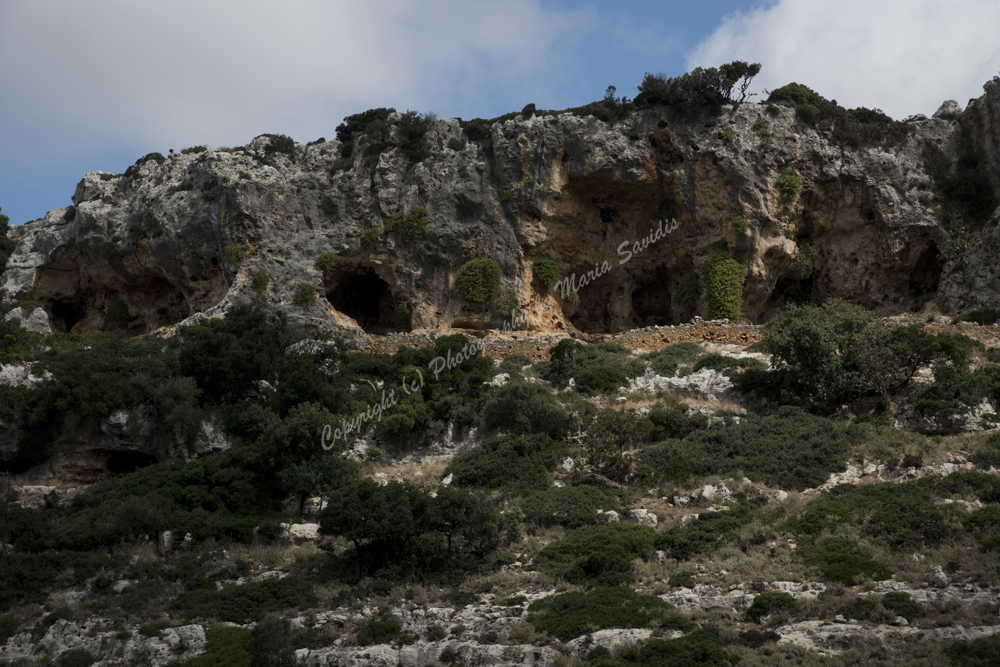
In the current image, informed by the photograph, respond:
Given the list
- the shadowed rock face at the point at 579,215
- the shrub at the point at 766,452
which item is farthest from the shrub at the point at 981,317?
the shrub at the point at 766,452

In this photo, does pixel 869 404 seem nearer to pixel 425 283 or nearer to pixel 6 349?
pixel 425 283

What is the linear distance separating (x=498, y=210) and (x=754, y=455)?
702 inches

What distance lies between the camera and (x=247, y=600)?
18.1 m

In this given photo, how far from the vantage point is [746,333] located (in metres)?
34.1

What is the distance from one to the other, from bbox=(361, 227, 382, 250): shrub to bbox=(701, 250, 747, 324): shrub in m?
15.3

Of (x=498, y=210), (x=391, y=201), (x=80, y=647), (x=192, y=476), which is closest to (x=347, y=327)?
(x=391, y=201)

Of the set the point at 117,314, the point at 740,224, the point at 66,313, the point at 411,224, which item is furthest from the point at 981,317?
the point at 66,313

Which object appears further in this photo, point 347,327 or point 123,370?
point 347,327

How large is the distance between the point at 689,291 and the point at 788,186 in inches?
Result: 249

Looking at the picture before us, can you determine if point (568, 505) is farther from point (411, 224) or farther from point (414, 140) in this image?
point (414, 140)

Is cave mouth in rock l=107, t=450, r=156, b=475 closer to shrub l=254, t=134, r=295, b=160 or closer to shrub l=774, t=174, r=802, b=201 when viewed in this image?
shrub l=254, t=134, r=295, b=160

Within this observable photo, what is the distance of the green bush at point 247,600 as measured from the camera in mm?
17484

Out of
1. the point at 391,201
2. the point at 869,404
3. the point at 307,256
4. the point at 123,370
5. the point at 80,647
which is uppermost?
the point at 391,201

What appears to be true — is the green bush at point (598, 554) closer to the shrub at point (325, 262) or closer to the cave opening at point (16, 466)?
the cave opening at point (16, 466)
